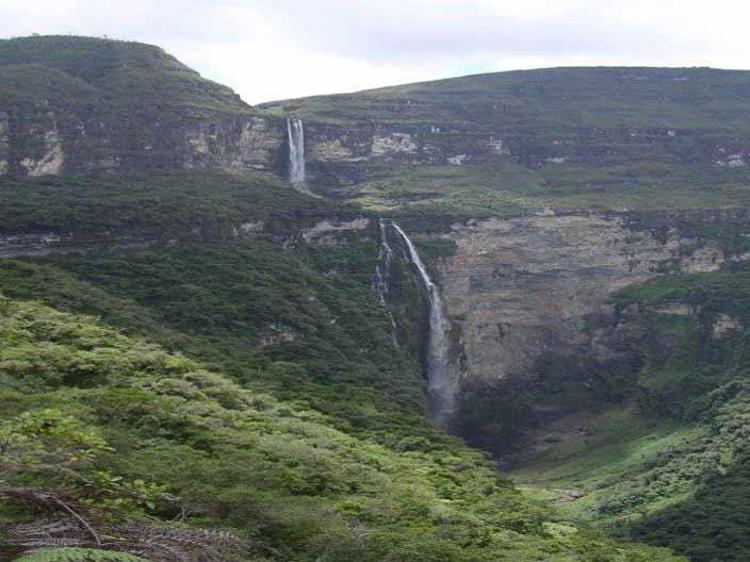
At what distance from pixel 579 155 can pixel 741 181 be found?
12771 mm

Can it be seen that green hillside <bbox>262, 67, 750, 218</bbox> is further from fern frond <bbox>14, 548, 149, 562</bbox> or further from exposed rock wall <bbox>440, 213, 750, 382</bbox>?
fern frond <bbox>14, 548, 149, 562</bbox>

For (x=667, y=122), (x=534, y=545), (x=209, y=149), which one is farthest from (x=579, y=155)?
(x=534, y=545)

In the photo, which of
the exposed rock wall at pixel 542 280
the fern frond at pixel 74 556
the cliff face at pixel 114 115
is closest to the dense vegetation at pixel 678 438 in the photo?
the exposed rock wall at pixel 542 280

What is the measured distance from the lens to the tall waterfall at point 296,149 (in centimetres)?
8356

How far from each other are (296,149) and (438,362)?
952 inches

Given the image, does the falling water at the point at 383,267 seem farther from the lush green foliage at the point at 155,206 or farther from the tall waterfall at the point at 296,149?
the tall waterfall at the point at 296,149

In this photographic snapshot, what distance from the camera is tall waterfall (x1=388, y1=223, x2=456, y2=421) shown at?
219ft

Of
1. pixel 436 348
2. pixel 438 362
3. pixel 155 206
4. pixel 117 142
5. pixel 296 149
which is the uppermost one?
pixel 117 142

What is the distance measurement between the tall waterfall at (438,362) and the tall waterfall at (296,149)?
18398mm

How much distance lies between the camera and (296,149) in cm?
8444

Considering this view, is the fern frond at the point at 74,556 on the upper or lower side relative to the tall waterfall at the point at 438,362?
upper

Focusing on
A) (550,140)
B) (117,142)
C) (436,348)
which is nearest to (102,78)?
(117,142)

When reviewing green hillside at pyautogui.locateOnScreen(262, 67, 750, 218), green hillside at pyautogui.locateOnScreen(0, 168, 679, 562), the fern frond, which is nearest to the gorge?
green hillside at pyautogui.locateOnScreen(0, 168, 679, 562)

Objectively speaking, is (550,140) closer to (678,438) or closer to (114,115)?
(114,115)
